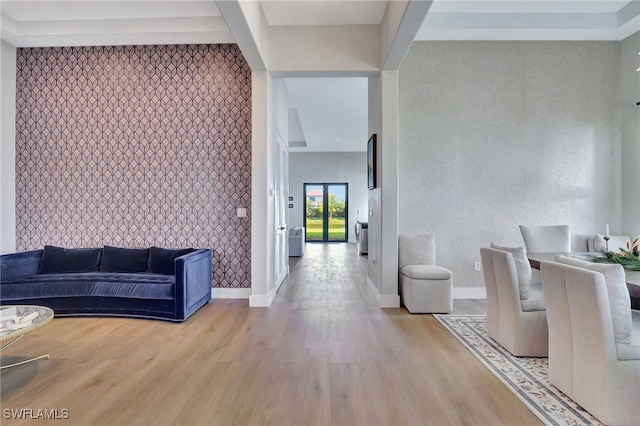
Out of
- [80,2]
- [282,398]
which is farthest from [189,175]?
[282,398]

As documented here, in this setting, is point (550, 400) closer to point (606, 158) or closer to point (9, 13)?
Answer: point (606, 158)

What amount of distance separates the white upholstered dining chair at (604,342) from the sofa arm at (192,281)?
343cm

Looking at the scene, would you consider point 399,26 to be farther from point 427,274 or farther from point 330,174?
point 330,174

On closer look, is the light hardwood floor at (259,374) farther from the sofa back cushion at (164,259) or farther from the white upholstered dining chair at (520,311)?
the sofa back cushion at (164,259)

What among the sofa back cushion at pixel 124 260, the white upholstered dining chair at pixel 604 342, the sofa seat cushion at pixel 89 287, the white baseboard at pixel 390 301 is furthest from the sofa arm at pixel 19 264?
the white upholstered dining chair at pixel 604 342

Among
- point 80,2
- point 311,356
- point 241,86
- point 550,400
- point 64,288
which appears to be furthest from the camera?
point 241,86

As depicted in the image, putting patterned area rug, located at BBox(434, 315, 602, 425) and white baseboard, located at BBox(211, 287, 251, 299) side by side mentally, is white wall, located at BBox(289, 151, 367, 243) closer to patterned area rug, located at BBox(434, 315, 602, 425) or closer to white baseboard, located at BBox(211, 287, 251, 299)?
white baseboard, located at BBox(211, 287, 251, 299)

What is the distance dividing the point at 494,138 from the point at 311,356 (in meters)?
3.93

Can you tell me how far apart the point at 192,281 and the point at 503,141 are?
459 centimetres

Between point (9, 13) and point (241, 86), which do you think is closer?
point (9, 13)

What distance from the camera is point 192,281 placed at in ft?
12.4

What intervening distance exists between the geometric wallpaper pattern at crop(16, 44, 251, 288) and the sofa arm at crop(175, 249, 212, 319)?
34cm

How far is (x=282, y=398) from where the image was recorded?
2.13 m

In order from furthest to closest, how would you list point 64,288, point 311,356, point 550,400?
1. point 64,288
2. point 311,356
3. point 550,400
